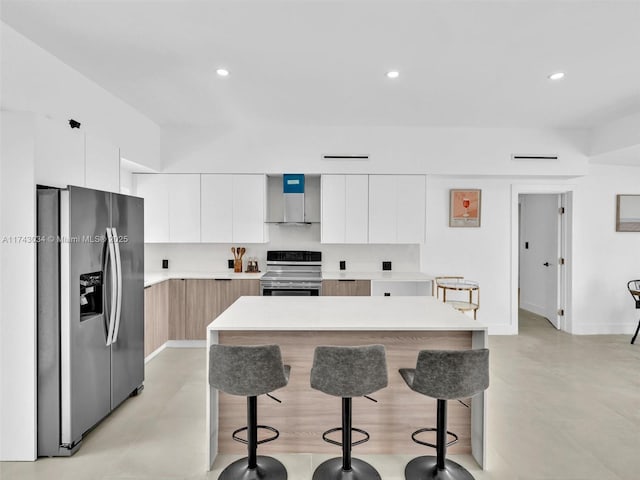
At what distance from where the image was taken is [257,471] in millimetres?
2217

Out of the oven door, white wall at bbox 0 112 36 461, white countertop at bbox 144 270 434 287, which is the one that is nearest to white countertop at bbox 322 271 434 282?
white countertop at bbox 144 270 434 287

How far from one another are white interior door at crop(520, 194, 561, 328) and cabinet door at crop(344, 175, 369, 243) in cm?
301

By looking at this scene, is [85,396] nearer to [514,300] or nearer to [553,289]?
[514,300]

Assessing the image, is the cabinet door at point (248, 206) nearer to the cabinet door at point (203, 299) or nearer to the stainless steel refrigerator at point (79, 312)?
the cabinet door at point (203, 299)

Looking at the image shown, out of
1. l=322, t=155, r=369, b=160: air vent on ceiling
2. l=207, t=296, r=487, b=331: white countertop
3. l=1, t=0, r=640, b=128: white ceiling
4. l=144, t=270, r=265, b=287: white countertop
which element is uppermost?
l=1, t=0, r=640, b=128: white ceiling

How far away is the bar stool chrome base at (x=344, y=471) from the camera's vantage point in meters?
2.17

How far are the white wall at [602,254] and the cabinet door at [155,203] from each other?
18.4 feet

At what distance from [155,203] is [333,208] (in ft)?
7.51

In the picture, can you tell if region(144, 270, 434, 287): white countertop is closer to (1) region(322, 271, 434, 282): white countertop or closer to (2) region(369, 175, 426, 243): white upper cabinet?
(1) region(322, 271, 434, 282): white countertop

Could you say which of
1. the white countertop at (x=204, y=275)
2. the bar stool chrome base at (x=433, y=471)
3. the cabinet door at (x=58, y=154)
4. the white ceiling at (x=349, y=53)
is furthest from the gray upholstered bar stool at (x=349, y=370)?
the white countertop at (x=204, y=275)

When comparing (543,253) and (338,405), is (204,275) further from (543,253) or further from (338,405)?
(543,253)

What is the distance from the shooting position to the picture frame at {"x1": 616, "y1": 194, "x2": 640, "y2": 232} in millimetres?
5277

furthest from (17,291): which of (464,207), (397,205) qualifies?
(464,207)

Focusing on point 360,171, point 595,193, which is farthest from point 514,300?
point 360,171
